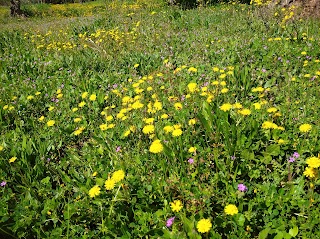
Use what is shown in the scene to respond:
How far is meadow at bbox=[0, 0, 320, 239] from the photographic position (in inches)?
79.4

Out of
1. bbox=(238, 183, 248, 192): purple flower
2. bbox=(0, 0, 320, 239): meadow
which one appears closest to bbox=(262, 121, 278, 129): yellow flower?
bbox=(0, 0, 320, 239): meadow

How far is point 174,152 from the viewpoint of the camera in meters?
2.53

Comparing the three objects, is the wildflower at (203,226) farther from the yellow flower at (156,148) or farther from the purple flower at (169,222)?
the yellow flower at (156,148)

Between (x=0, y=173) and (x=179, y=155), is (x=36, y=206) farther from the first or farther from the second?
(x=179, y=155)

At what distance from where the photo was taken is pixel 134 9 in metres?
9.70

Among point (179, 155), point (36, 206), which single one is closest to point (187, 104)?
point (179, 155)

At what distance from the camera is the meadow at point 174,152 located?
6.61 ft

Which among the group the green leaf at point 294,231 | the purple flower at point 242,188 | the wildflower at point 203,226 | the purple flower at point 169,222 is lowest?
the purple flower at point 169,222

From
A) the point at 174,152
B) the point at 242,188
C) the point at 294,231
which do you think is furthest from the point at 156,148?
the point at 294,231

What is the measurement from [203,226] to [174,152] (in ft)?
2.89

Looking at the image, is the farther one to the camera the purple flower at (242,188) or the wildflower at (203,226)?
the purple flower at (242,188)

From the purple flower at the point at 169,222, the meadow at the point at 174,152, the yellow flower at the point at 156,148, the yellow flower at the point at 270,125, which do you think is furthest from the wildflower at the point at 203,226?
the yellow flower at the point at 270,125

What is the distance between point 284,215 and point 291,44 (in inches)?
145

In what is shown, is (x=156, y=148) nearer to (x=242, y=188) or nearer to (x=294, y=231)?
(x=242, y=188)
